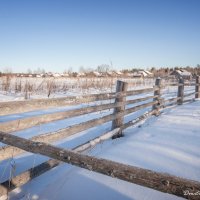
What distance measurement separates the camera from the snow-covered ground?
9.84 feet

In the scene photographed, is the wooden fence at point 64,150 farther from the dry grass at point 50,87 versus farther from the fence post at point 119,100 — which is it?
the dry grass at point 50,87

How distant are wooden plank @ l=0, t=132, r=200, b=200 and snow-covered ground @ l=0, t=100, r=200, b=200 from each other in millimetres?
1026

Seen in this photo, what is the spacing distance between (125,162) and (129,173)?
6.82 feet

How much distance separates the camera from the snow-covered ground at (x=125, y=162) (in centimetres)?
300

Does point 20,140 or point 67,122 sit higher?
point 20,140

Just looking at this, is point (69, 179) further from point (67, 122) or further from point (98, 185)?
point (67, 122)

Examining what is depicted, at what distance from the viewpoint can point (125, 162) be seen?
3801 mm

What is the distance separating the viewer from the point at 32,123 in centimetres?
334

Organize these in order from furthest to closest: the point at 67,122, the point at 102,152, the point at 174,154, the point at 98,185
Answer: the point at 67,122 < the point at 102,152 < the point at 174,154 < the point at 98,185

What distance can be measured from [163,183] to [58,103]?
7.96 ft

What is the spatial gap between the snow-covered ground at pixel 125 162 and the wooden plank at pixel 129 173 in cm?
103

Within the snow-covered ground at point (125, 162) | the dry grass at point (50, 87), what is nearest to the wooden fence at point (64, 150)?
the snow-covered ground at point (125, 162)

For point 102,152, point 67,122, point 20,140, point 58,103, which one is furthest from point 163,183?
point 67,122

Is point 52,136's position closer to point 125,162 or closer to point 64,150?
point 125,162
